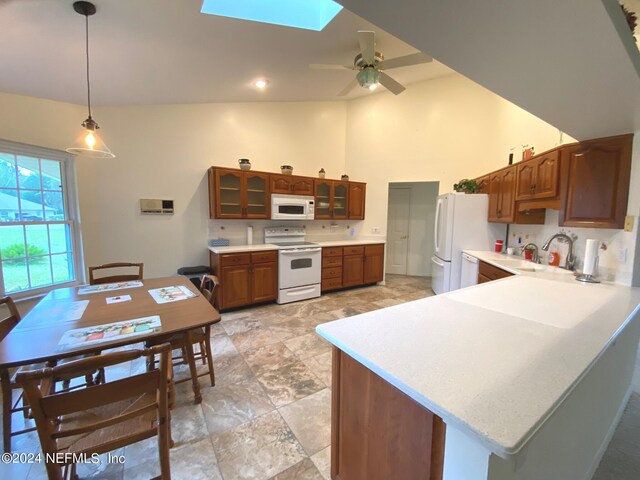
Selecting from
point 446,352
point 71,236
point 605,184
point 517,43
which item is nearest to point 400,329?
point 446,352

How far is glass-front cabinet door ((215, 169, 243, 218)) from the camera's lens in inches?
149

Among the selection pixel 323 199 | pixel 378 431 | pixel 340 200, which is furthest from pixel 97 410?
pixel 340 200

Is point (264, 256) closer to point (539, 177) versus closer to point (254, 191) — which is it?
point (254, 191)

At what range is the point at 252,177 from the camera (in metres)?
4.01

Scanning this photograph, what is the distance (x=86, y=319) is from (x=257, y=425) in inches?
49.9

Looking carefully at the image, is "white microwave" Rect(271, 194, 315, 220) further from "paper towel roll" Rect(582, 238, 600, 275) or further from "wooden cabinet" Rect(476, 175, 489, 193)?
"paper towel roll" Rect(582, 238, 600, 275)

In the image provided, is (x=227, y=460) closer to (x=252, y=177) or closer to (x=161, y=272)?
(x=161, y=272)

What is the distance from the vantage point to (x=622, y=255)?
2074mm

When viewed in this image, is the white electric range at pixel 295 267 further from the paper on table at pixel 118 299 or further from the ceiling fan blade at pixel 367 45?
the ceiling fan blade at pixel 367 45

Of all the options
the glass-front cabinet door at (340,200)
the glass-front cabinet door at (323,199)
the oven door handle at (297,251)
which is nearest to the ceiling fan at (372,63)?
the glass-front cabinet door at (323,199)

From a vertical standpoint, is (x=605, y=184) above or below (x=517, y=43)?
below

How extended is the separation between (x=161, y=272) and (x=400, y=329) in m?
3.65

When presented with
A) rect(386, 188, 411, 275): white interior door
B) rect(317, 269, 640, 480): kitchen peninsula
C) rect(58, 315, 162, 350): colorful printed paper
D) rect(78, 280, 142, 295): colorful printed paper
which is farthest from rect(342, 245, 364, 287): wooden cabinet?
rect(58, 315, 162, 350): colorful printed paper

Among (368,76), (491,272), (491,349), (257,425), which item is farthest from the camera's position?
(491,272)
